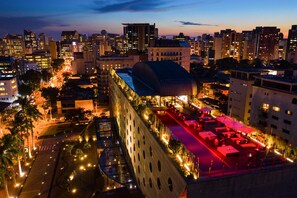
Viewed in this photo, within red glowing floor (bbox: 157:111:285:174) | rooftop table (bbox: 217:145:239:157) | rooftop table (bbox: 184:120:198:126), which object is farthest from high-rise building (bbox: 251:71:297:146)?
rooftop table (bbox: 217:145:239:157)

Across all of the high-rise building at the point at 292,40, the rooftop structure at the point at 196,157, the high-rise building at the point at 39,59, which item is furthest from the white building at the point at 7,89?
the high-rise building at the point at 292,40

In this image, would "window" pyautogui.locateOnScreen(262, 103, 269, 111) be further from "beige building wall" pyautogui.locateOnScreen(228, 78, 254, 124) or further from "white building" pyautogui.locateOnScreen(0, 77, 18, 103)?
"white building" pyautogui.locateOnScreen(0, 77, 18, 103)

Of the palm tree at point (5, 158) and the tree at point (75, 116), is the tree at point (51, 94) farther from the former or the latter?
the palm tree at point (5, 158)

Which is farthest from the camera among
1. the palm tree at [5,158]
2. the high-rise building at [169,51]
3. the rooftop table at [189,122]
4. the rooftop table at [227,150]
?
the high-rise building at [169,51]

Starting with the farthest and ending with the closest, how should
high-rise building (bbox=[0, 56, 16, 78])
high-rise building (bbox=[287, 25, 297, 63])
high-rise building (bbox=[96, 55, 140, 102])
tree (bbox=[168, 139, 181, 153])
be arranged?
high-rise building (bbox=[287, 25, 297, 63]) < high-rise building (bbox=[0, 56, 16, 78]) < high-rise building (bbox=[96, 55, 140, 102]) < tree (bbox=[168, 139, 181, 153])

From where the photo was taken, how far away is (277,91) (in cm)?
4925

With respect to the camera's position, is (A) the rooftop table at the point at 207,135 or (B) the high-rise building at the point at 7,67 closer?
(A) the rooftop table at the point at 207,135

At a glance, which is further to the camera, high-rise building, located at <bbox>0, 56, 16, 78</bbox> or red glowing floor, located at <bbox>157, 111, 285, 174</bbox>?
high-rise building, located at <bbox>0, 56, 16, 78</bbox>

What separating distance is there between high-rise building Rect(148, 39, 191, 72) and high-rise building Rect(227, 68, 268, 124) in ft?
150

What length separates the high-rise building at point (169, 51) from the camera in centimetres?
10594

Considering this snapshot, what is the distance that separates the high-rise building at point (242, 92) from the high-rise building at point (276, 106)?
5.64 m

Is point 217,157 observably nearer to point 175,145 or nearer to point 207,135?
point 207,135

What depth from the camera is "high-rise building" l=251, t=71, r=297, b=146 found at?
4634 centimetres

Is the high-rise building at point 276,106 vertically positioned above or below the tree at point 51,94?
above
